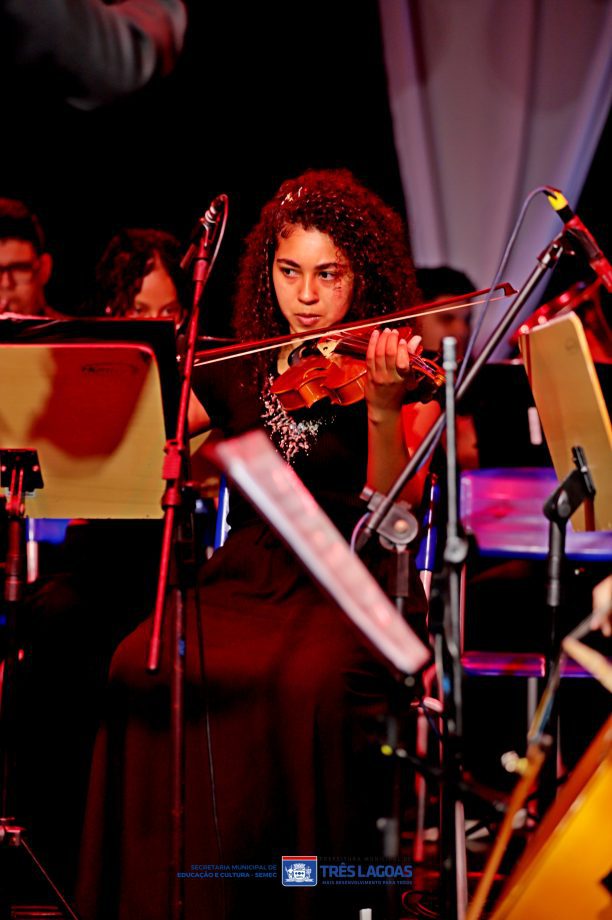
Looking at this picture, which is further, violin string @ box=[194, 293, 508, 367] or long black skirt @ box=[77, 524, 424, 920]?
violin string @ box=[194, 293, 508, 367]

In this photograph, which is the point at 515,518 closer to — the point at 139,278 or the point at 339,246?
the point at 339,246

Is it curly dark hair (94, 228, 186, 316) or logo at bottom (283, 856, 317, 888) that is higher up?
curly dark hair (94, 228, 186, 316)

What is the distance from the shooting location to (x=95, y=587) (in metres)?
2.64

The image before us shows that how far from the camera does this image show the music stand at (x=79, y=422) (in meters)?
1.80

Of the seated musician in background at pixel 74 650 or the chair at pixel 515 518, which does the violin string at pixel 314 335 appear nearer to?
the seated musician in background at pixel 74 650

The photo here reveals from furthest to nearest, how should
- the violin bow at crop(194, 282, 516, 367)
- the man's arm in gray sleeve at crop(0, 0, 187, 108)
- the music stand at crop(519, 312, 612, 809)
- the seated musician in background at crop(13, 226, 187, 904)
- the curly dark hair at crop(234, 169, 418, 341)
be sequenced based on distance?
the man's arm in gray sleeve at crop(0, 0, 187, 108)
the seated musician in background at crop(13, 226, 187, 904)
the curly dark hair at crop(234, 169, 418, 341)
the violin bow at crop(194, 282, 516, 367)
the music stand at crop(519, 312, 612, 809)

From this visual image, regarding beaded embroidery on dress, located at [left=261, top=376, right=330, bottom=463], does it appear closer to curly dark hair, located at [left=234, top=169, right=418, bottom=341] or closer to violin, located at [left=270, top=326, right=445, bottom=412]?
violin, located at [left=270, top=326, right=445, bottom=412]

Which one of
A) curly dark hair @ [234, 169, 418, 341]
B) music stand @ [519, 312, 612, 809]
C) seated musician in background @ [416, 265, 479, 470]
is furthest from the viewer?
seated musician in background @ [416, 265, 479, 470]

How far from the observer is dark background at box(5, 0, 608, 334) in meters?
3.31

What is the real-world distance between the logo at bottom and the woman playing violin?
0.04 feet

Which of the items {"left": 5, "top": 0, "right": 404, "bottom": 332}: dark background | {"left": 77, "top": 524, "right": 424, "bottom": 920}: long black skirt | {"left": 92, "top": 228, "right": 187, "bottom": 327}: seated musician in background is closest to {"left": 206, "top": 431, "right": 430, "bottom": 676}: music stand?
{"left": 77, "top": 524, "right": 424, "bottom": 920}: long black skirt

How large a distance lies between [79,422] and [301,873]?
0.95 metres

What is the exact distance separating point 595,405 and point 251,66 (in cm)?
222

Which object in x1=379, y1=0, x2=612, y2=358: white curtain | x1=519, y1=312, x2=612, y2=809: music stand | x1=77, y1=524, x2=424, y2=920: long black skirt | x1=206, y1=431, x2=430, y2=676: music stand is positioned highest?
x1=379, y1=0, x2=612, y2=358: white curtain
